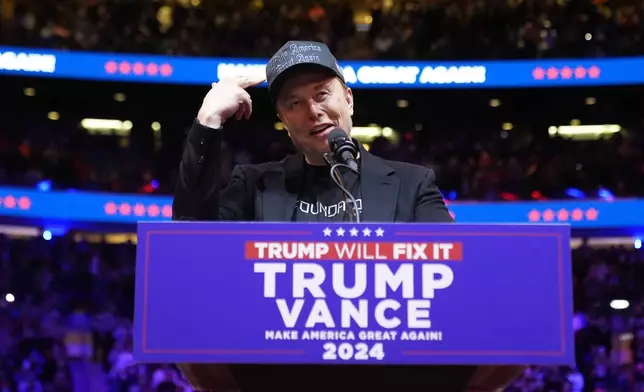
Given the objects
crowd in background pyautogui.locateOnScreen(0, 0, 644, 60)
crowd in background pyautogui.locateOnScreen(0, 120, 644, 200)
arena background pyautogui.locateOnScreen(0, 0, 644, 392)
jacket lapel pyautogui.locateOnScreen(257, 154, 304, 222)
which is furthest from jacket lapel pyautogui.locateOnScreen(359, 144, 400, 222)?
crowd in background pyautogui.locateOnScreen(0, 0, 644, 60)

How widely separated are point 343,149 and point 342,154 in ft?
0.03

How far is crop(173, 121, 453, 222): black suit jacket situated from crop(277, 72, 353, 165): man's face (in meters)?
0.07

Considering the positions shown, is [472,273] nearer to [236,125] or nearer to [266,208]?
[266,208]

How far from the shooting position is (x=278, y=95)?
1.98 metres

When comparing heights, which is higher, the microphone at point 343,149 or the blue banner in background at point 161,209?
the blue banner in background at point 161,209

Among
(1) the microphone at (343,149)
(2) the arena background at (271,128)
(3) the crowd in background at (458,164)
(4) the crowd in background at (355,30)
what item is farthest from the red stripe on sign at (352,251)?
(4) the crowd in background at (355,30)

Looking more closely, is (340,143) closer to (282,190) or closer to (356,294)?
(282,190)

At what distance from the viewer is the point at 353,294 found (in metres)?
1.57

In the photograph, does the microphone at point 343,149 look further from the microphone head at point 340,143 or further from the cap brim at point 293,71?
the cap brim at point 293,71

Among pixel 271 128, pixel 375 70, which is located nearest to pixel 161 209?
pixel 375 70

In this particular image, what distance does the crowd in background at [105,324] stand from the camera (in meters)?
8.98

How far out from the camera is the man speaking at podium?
1.83 metres

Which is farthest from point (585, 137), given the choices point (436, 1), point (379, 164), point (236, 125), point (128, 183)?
point (379, 164)

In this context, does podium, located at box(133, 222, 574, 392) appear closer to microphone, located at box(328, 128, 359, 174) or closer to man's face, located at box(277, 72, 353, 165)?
microphone, located at box(328, 128, 359, 174)
